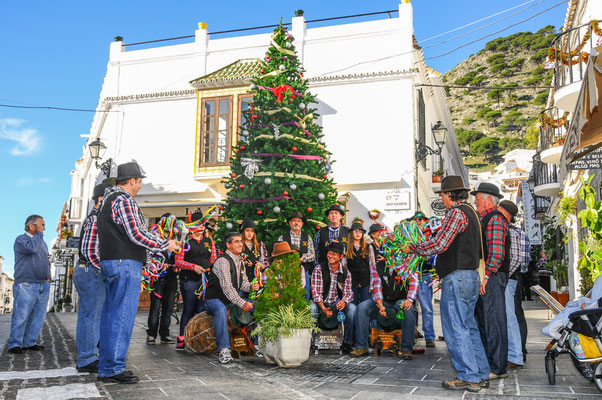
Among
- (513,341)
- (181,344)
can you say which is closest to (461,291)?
(513,341)

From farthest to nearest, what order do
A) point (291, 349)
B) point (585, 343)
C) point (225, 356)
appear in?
point (225, 356) < point (291, 349) < point (585, 343)

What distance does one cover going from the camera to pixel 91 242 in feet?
19.0

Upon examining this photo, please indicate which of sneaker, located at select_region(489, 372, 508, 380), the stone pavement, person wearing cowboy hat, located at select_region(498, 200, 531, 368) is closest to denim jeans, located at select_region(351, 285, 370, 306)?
the stone pavement

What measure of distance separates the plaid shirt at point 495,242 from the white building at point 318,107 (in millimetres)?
11073

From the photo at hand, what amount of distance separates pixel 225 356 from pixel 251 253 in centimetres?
200

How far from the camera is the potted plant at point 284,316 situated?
20.2 ft

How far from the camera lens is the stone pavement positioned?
14.9 feet

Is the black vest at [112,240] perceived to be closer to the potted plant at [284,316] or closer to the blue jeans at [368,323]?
the potted plant at [284,316]

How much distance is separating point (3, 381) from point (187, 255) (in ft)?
11.6

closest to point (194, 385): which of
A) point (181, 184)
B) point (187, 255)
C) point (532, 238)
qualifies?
point (187, 255)

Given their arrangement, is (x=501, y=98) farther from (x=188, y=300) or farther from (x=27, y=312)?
(x=27, y=312)

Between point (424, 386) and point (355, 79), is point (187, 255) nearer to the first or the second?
point (424, 386)

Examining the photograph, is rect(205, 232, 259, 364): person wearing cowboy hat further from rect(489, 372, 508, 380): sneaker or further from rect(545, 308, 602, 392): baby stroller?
rect(545, 308, 602, 392): baby stroller

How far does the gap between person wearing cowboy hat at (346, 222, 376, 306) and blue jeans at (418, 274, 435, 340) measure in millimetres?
1255
